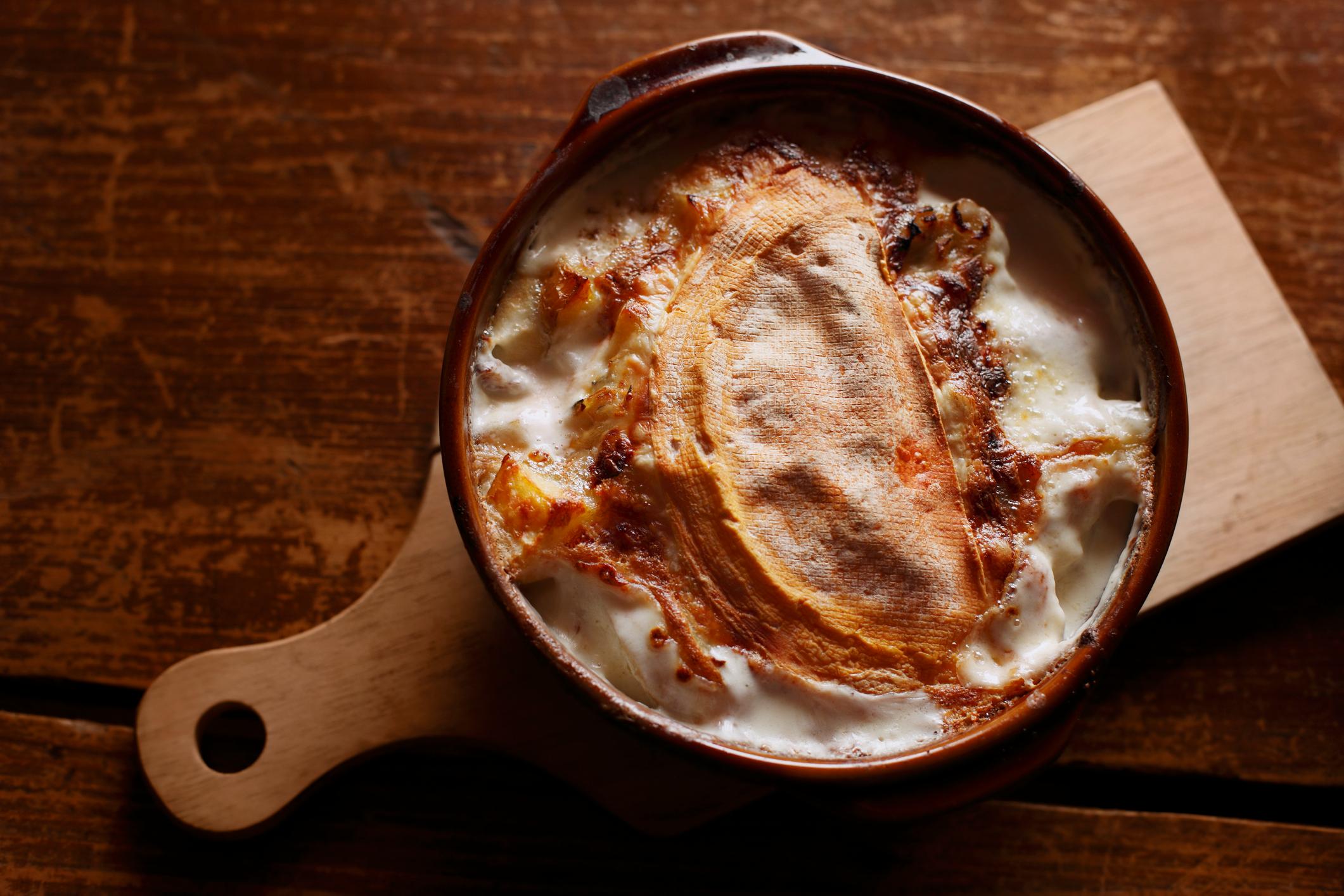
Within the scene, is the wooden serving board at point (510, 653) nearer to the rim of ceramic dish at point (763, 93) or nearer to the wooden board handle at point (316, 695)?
the wooden board handle at point (316, 695)

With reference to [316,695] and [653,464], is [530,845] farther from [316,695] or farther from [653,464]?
[653,464]

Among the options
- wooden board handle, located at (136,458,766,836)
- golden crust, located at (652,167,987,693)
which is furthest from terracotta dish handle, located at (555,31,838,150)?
wooden board handle, located at (136,458,766,836)

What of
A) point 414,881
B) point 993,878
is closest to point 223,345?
point 414,881

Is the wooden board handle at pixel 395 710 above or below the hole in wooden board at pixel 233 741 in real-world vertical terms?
above

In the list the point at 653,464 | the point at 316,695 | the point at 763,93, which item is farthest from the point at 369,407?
the point at 763,93

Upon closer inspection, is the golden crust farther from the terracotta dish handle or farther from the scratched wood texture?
the scratched wood texture

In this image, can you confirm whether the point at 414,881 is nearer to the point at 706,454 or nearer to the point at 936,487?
the point at 706,454

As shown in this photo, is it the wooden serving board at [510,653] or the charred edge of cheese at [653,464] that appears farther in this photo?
the wooden serving board at [510,653]

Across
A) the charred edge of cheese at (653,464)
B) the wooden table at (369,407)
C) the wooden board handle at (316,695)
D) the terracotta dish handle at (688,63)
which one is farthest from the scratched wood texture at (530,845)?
the terracotta dish handle at (688,63)
